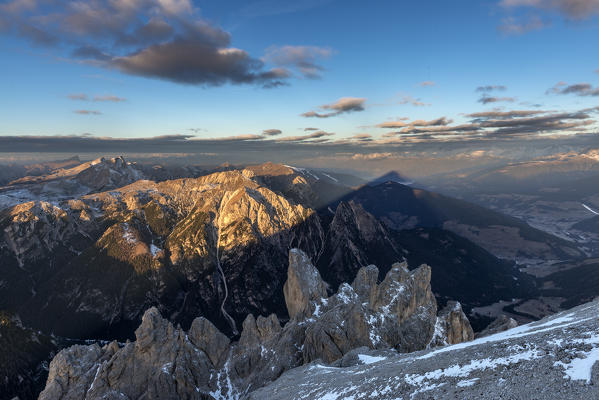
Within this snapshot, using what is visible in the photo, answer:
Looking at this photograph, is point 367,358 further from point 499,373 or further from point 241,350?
point 241,350

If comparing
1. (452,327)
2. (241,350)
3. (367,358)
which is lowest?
(241,350)

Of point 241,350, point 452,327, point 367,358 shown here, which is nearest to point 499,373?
point 367,358

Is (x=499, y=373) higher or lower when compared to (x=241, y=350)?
higher

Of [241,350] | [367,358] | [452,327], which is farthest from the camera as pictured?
[241,350]

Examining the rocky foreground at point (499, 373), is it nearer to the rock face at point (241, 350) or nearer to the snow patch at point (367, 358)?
the snow patch at point (367, 358)

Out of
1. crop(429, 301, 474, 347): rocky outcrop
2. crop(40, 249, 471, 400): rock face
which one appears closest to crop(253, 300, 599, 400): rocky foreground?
crop(40, 249, 471, 400): rock face

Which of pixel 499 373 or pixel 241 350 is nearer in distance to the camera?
pixel 499 373
